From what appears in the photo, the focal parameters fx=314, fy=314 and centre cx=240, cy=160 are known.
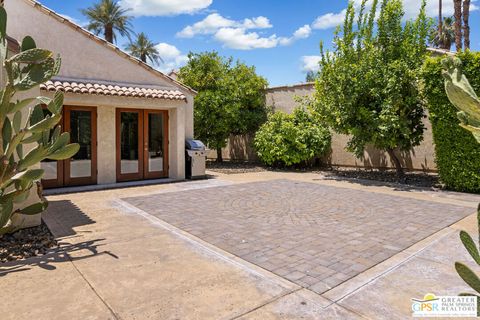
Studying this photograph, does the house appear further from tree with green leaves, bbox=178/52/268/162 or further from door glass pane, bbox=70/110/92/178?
tree with green leaves, bbox=178/52/268/162

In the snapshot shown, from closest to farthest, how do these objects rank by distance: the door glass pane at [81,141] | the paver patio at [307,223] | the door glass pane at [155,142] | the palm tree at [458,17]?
the paver patio at [307,223], the door glass pane at [81,141], the door glass pane at [155,142], the palm tree at [458,17]

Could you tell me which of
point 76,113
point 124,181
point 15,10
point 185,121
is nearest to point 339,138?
point 185,121

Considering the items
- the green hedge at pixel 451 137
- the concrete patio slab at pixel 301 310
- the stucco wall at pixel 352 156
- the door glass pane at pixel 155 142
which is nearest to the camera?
the concrete patio slab at pixel 301 310

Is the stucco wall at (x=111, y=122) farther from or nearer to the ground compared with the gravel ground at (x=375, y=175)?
farther from the ground

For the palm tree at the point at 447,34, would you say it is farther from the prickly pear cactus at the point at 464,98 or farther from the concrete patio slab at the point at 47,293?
the concrete patio slab at the point at 47,293

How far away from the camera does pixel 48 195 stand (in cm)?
934

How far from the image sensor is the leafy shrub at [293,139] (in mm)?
15195

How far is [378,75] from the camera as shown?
11273mm

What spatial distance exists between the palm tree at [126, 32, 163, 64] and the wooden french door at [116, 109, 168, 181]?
3245 centimetres

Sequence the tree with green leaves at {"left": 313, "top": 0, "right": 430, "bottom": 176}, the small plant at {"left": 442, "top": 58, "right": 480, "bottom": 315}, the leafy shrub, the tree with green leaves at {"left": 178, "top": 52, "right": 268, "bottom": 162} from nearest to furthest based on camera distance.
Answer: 1. the small plant at {"left": 442, "top": 58, "right": 480, "bottom": 315}
2. the tree with green leaves at {"left": 313, "top": 0, "right": 430, "bottom": 176}
3. the leafy shrub
4. the tree with green leaves at {"left": 178, "top": 52, "right": 268, "bottom": 162}

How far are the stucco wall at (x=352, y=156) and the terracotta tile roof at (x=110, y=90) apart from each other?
279 inches

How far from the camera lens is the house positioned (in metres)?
10.1

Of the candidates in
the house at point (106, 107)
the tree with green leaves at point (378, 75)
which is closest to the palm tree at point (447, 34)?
the tree with green leaves at point (378, 75)

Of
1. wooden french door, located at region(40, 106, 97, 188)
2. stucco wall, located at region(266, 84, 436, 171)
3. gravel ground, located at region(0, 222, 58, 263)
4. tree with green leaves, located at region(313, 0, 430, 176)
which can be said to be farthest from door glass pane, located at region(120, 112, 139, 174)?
stucco wall, located at region(266, 84, 436, 171)
